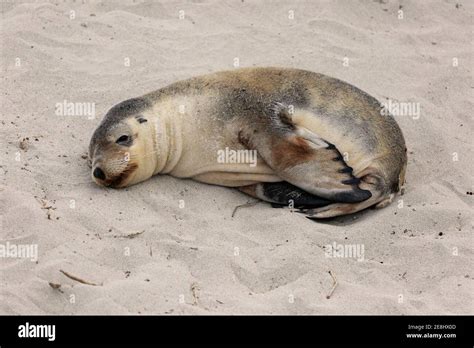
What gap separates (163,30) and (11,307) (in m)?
4.54

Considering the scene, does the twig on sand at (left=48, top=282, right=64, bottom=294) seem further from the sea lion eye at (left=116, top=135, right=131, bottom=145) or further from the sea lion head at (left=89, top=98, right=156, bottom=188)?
the sea lion eye at (left=116, top=135, right=131, bottom=145)

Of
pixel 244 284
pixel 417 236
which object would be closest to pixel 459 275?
pixel 417 236

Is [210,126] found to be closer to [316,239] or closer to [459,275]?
[316,239]

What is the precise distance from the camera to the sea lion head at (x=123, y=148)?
6438mm

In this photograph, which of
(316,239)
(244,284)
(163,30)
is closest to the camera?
(244,284)

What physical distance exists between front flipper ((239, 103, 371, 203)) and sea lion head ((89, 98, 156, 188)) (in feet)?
2.83

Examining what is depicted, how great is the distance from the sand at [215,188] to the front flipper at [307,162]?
0.23 metres

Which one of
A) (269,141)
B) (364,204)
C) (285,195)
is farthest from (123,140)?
(364,204)

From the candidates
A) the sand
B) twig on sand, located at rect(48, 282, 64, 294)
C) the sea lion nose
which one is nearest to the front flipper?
the sand

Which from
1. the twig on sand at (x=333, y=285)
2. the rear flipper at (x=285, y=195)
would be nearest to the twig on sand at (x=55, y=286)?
Result: the twig on sand at (x=333, y=285)

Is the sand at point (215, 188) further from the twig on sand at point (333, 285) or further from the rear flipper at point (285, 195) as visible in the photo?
the rear flipper at point (285, 195)

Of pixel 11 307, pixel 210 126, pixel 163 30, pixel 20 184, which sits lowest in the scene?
pixel 11 307

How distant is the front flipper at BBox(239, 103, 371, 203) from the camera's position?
632cm

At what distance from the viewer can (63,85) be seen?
7.89 metres
